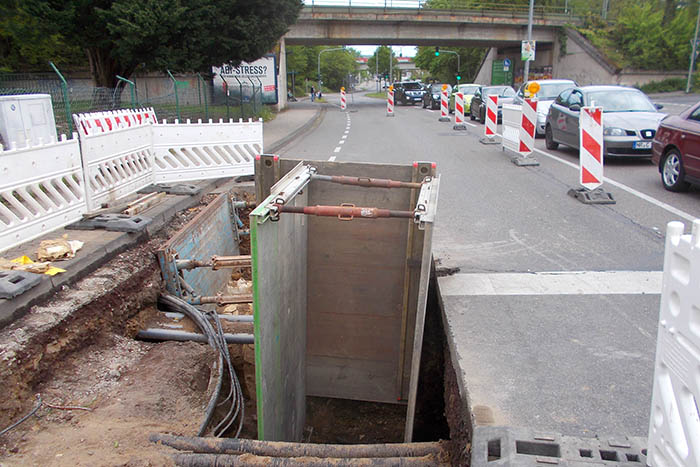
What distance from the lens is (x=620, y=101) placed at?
12.3 m

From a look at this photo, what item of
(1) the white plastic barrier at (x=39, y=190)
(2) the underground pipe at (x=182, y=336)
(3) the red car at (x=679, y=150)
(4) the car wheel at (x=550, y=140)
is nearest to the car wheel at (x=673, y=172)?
(3) the red car at (x=679, y=150)

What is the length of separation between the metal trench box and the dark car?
1471 inches

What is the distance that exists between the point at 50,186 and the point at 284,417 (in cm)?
354

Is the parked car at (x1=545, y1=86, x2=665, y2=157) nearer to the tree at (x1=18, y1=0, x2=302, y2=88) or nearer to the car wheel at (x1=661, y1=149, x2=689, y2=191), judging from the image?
the car wheel at (x1=661, y1=149, x2=689, y2=191)

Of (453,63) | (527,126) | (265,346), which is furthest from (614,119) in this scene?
(453,63)

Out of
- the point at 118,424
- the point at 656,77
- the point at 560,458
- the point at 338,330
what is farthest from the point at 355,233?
the point at 656,77

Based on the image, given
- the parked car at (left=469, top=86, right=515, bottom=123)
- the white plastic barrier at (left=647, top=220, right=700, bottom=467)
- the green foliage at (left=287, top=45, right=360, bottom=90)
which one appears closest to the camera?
the white plastic barrier at (left=647, top=220, right=700, bottom=467)

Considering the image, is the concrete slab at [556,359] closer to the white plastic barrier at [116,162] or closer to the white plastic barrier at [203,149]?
the white plastic barrier at [116,162]

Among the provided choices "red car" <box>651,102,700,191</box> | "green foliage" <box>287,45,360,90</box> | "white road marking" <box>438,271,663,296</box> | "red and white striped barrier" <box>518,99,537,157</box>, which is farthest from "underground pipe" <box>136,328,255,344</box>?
"green foliage" <box>287,45,360,90</box>

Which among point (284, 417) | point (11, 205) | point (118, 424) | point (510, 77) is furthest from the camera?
point (510, 77)

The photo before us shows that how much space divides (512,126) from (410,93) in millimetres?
29955

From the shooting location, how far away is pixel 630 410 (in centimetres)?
294

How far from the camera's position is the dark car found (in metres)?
41.2

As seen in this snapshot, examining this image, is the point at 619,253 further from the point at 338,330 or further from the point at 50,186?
the point at 50,186
